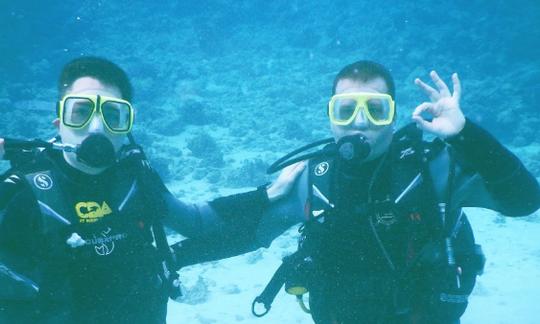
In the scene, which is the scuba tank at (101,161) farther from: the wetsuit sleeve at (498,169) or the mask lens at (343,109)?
the wetsuit sleeve at (498,169)

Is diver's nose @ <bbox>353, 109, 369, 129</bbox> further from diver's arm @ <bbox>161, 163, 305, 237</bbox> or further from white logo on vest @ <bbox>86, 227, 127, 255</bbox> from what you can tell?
white logo on vest @ <bbox>86, 227, 127, 255</bbox>

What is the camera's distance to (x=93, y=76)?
2842mm

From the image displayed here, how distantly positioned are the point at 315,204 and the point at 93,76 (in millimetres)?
1929

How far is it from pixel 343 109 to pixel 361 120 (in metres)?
0.19

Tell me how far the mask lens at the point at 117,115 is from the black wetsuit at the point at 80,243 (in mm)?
311

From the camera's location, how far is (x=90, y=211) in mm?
2715

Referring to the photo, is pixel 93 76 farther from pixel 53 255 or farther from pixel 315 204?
pixel 315 204

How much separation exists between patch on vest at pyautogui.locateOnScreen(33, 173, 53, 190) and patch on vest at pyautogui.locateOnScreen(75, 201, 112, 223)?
0.75ft

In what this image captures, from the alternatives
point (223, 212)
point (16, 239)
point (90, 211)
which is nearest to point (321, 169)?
point (223, 212)

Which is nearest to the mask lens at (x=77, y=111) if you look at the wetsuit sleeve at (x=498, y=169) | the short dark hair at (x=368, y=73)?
the short dark hair at (x=368, y=73)

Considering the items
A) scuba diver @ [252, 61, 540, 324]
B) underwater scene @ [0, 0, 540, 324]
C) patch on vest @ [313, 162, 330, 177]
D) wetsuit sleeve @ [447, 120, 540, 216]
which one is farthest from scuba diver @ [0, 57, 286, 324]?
underwater scene @ [0, 0, 540, 324]

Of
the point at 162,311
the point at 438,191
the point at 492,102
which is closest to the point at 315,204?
the point at 438,191

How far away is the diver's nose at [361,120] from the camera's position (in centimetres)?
281

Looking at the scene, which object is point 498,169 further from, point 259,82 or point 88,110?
point 259,82
